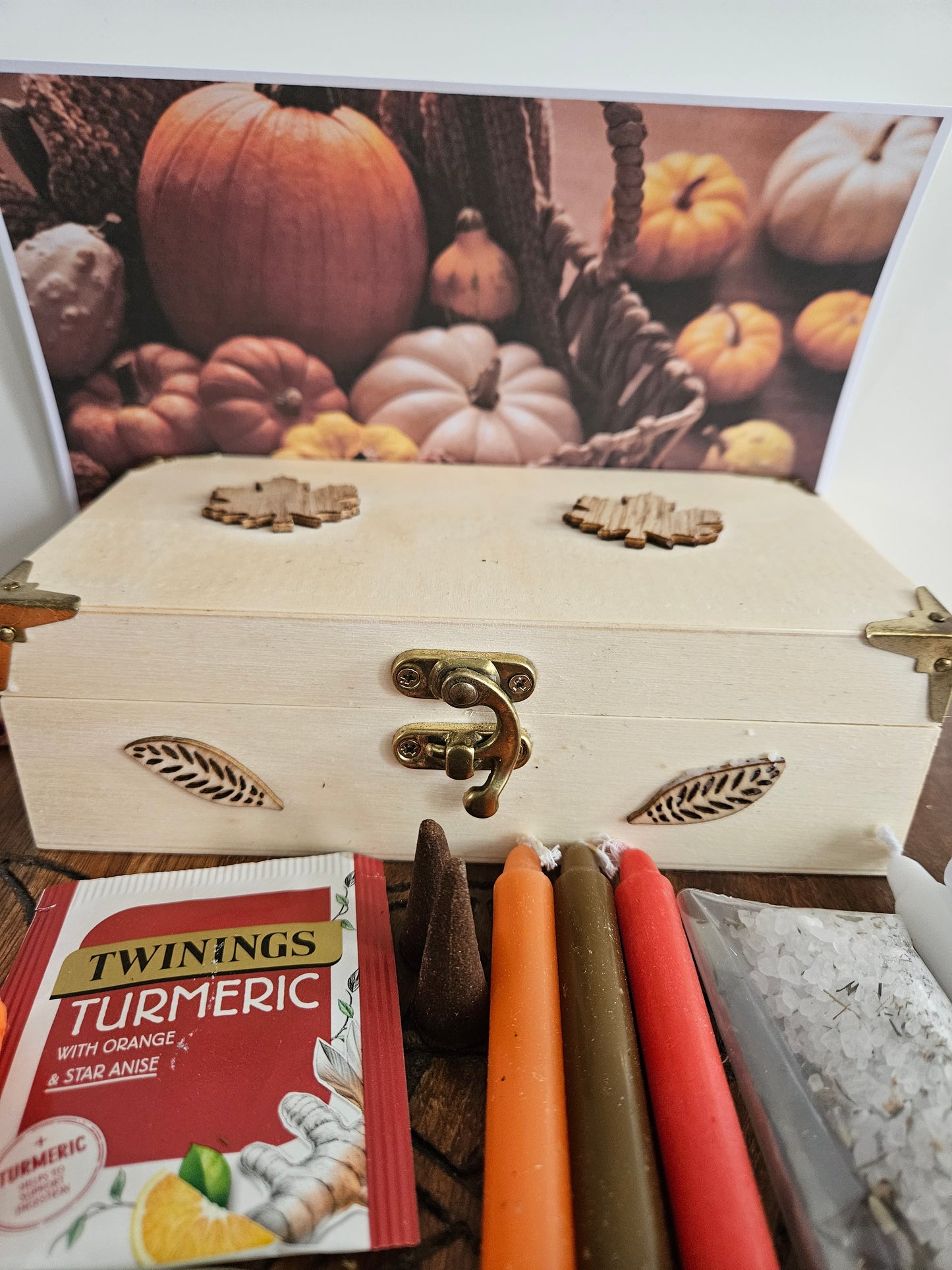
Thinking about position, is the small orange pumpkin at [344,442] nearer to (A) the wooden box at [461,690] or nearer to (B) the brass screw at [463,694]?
(A) the wooden box at [461,690]

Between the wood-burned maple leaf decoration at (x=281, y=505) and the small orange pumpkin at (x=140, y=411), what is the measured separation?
156 mm

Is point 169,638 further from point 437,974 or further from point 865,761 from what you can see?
point 865,761

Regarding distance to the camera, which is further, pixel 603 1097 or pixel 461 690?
pixel 461 690

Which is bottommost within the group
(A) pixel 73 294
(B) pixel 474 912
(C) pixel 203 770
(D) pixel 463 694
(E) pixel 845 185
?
(B) pixel 474 912

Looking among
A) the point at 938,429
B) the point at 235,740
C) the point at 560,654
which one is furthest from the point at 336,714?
the point at 938,429

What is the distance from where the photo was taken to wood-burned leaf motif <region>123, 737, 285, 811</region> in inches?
26.9

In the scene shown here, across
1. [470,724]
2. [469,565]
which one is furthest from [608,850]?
[469,565]

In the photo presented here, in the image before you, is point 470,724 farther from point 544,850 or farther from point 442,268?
point 442,268

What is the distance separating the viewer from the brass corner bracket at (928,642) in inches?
24.7

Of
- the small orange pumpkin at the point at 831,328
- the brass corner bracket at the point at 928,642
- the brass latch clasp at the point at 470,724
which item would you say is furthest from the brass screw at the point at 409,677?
the small orange pumpkin at the point at 831,328

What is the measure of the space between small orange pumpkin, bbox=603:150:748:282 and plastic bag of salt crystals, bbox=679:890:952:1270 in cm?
69

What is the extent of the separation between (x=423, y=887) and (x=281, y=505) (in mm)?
417

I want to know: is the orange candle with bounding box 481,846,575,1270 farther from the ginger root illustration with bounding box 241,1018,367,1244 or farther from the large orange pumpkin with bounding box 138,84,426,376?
the large orange pumpkin with bounding box 138,84,426,376

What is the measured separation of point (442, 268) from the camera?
87 centimetres
